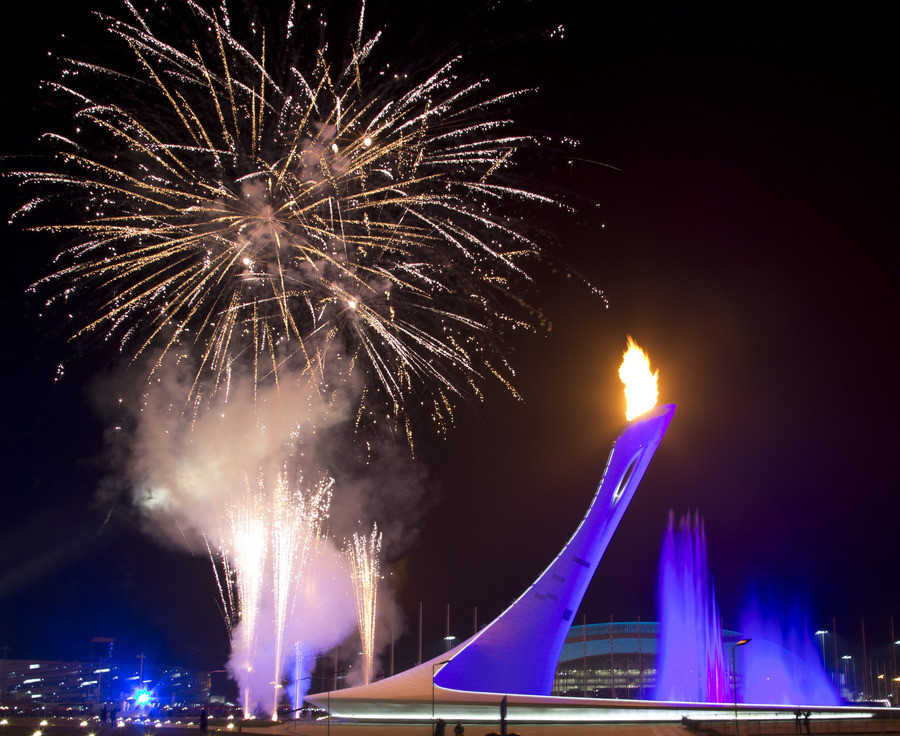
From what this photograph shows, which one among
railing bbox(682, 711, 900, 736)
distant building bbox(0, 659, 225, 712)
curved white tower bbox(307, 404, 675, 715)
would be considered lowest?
distant building bbox(0, 659, 225, 712)

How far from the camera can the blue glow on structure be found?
21.6 m

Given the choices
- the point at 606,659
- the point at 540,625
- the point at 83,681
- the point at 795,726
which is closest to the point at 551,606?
the point at 540,625

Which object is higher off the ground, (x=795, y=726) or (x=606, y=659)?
(x=795, y=726)

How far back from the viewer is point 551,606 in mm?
22125

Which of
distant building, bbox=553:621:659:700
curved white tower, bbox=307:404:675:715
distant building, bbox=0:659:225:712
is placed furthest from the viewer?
distant building, bbox=0:659:225:712

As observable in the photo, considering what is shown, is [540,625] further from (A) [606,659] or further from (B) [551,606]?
(A) [606,659]

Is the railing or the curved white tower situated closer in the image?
the railing

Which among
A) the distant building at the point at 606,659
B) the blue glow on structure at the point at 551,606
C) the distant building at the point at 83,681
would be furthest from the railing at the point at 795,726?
the distant building at the point at 83,681

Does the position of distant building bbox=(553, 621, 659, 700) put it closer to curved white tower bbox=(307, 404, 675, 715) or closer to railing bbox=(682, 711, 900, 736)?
railing bbox=(682, 711, 900, 736)

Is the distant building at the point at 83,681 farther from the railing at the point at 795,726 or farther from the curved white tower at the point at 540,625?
the railing at the point at 795,726

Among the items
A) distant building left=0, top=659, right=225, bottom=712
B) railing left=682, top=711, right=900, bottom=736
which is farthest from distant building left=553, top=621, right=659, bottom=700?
railing left=682, top=711, right=900, bottom=736

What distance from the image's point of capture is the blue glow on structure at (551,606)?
21.6 metres

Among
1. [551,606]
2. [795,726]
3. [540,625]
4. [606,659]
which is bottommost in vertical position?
[606,659]

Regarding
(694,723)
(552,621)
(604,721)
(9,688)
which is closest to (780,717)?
(694,723)
